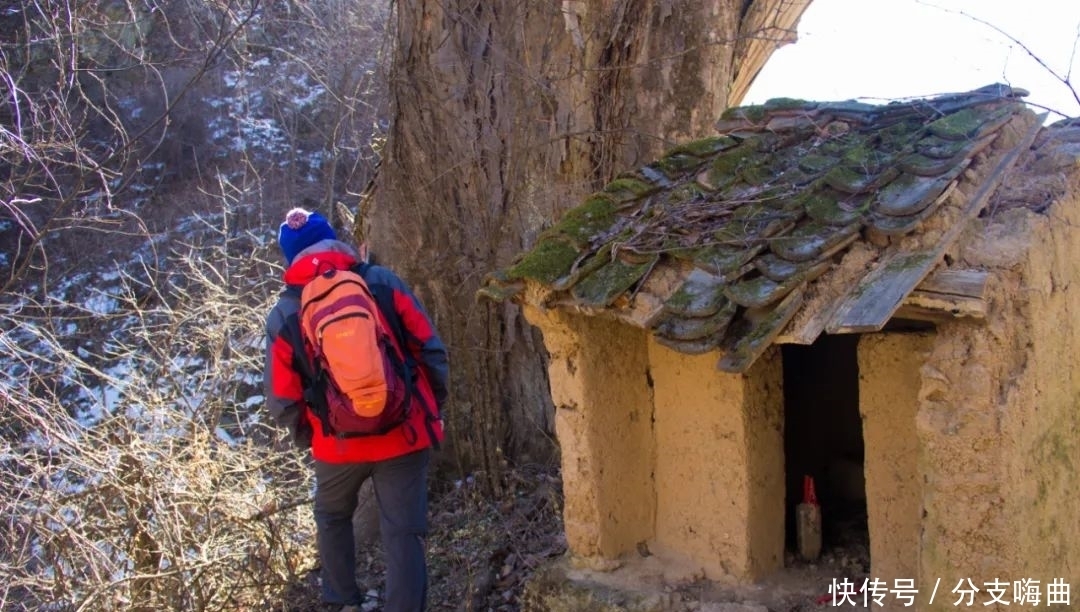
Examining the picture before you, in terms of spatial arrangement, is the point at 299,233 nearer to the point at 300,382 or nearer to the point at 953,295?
the point at 300,382

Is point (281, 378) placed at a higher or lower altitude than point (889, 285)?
lower

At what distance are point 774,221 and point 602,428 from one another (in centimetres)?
127

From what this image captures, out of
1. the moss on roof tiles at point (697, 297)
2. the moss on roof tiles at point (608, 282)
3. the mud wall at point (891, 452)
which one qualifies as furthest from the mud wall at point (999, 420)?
the moss on roof tiles at point (608, 282)

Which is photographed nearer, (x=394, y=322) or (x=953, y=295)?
(x=953, y=295)

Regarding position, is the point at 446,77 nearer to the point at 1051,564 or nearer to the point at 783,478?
the point at 783,478

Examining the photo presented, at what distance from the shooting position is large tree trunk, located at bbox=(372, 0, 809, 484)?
599 centimetres

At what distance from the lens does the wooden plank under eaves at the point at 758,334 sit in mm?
3217

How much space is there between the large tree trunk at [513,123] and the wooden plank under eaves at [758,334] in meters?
2.73

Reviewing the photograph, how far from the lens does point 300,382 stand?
4199mm

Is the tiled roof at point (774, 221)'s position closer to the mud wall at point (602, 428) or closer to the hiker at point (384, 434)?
the mud wall at point (602, 428)

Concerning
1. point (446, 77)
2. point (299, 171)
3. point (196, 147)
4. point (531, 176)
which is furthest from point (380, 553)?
point (196, 147)

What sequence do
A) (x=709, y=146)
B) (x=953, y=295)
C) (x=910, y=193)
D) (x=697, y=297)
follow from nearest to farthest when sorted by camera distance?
(x=953, y=295) < (x=910, y=193) < (x=697, y=297) < (x=709, y=146)

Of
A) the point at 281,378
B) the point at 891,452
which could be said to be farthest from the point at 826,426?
the point at 281,378

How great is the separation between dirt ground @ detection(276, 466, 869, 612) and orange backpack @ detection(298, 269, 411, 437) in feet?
3.96
